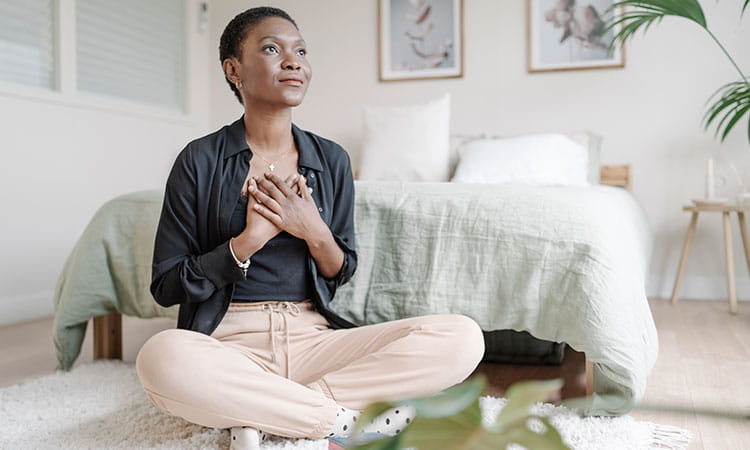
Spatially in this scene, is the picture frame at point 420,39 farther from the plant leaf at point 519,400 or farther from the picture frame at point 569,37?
the plant leaf at point 519,400

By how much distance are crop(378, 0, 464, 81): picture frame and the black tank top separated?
8.70 feet

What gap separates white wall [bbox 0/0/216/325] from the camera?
2945 millimetres

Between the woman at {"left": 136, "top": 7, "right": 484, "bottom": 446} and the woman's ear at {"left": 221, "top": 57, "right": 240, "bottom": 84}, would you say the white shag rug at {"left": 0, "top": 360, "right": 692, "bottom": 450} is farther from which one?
the woman's ear at {"left": 221, "top": 57, "right": 240, "bottom": 84}

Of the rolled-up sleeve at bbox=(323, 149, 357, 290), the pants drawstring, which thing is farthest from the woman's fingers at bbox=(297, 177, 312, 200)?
the pants drawstring

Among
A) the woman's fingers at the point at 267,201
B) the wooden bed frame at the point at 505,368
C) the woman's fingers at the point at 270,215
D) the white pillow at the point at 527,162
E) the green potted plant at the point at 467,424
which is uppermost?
the white pillow at the point at 527,162

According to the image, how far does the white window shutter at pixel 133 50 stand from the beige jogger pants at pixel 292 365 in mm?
2514

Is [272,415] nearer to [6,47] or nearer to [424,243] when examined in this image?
[424,243]

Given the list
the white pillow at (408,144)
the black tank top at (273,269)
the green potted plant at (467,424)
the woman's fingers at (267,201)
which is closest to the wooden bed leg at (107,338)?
the black tank top at (273,269)

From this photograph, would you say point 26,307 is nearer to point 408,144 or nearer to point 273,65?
point 408,144

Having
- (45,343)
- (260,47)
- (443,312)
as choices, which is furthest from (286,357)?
(45,343)

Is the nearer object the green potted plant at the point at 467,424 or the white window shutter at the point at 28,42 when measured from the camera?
the green potted plant at the point at 467,424

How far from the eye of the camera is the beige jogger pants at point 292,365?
1.26 meters

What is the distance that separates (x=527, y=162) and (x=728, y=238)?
1.05m

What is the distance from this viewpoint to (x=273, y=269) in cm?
151
